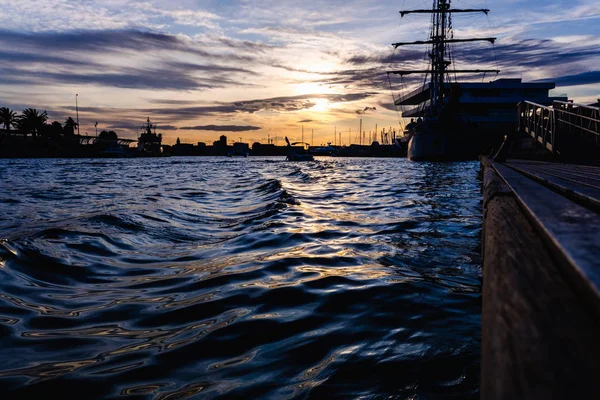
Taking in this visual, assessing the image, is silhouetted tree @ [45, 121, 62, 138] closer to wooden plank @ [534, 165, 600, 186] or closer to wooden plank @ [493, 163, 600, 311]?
wooden plank @ [534, 165, 600, 186]

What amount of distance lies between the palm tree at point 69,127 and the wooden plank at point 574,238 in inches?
4606

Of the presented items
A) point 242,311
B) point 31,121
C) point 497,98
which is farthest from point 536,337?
point 31,121

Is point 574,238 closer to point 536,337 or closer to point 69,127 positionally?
point 536,337

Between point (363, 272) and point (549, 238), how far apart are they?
2.84 metres

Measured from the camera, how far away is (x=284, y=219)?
7418mm

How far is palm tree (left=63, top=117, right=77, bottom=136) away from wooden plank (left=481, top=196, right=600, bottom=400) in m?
117

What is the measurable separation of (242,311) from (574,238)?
7.69 ft

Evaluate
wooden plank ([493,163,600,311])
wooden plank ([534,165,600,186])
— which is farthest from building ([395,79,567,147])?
wooden plank ([493,163,600,311])

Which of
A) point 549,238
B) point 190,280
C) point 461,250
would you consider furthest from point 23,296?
point 461,250

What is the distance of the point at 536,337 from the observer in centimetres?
69

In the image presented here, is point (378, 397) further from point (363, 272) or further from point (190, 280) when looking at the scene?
point (190, 280)

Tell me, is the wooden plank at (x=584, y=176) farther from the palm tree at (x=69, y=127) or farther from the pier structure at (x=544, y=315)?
the palm tree at (x=69, y=127)

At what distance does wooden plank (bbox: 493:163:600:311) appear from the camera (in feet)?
2.62

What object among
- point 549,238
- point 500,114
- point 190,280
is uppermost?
point 500,114
